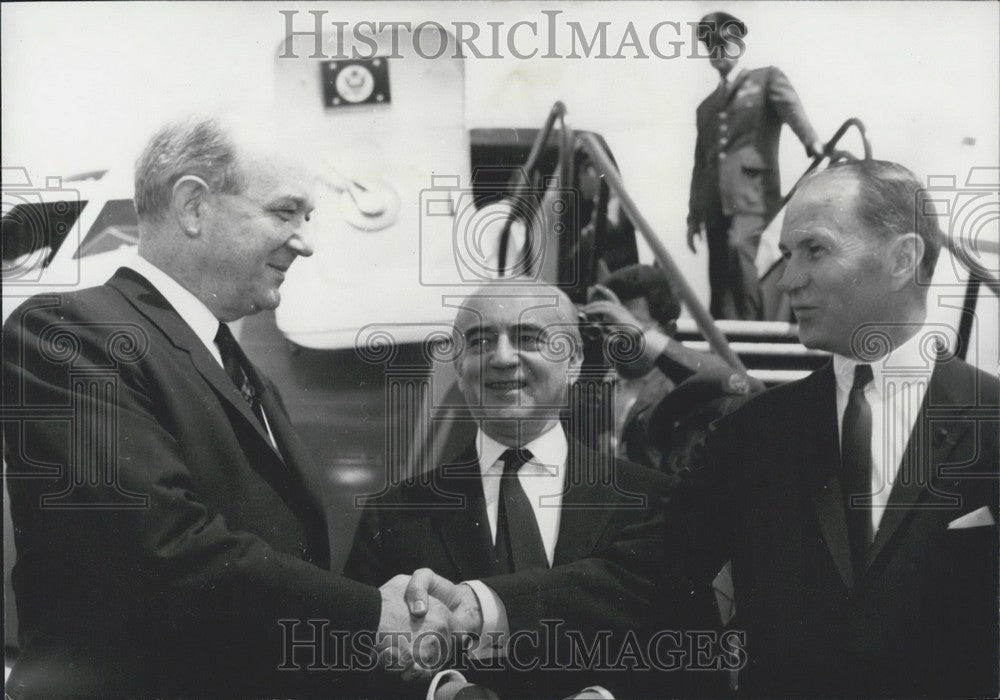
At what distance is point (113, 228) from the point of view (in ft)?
9.23

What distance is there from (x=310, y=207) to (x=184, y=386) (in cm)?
56

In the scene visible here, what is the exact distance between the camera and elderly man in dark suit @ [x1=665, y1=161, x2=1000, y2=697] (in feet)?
8.95

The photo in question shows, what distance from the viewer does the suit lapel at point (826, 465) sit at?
8.94 ft

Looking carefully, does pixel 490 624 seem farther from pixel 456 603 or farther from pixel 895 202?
pixel 895 202

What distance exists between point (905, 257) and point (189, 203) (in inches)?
73.9

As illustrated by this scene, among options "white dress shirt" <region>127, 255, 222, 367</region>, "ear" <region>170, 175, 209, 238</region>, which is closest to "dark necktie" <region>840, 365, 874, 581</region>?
"white dress shirt" <region>127, 255, 222, 367</region>

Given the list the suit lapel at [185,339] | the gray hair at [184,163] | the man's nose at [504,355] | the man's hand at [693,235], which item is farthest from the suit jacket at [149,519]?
the man's hand at [693,235]

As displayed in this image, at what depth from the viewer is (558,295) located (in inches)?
110

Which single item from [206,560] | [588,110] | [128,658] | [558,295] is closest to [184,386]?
[206,560]

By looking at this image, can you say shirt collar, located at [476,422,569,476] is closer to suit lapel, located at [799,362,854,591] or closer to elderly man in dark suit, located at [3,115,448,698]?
elderly man in dark suit, located at [3,115,448,698]

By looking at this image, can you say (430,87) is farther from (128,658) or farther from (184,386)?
(128,658)

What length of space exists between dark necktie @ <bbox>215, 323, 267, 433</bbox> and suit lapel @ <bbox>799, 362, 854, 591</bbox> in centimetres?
142

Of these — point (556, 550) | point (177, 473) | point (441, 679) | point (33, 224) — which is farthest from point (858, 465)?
point (33, 224)

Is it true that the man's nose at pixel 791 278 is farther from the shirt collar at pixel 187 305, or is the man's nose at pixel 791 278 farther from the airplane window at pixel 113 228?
the airplane window at pixel 113 228
